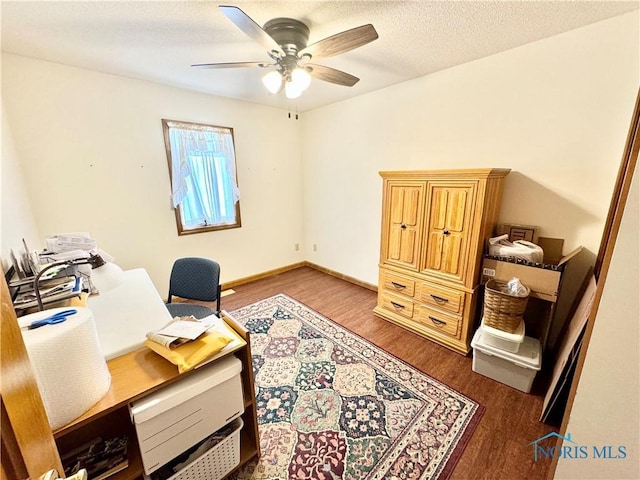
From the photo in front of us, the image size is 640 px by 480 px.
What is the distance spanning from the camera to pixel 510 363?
6.11 feet

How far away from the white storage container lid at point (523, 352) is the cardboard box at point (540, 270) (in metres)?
0.37

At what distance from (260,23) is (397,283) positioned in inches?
93.0

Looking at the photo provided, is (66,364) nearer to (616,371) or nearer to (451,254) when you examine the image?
(616,371)

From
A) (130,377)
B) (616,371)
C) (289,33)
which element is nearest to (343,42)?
(289,33)

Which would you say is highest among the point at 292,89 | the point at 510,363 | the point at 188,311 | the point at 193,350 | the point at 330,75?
the point at 330,75

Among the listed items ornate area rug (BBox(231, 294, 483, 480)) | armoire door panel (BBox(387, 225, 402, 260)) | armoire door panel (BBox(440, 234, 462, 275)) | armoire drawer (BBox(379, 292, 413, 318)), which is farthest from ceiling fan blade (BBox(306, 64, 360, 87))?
ornate area rug (BBox(231, 294, 483, 480))

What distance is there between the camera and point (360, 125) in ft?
10.8

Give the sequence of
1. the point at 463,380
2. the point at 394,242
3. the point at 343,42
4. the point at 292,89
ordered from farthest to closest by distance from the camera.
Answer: the point at 394,242, the point at 463,380, the point at 292,89, the point at 343,42

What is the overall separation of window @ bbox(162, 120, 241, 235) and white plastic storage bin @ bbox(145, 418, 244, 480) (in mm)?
2456

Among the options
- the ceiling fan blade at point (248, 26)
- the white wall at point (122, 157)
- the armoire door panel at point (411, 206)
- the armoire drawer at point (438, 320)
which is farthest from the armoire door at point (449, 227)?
the white wall at point (122, 157)

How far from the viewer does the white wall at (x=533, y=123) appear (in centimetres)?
175

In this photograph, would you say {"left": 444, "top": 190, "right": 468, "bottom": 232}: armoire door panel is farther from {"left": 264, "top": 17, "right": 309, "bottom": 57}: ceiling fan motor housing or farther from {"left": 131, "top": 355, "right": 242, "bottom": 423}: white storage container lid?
{"left": 131, "top": 355, "right": 242, "bottom": 423}: white storage container lid

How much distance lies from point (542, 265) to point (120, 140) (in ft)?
12.6

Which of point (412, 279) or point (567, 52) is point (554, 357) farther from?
point (567, 52)
